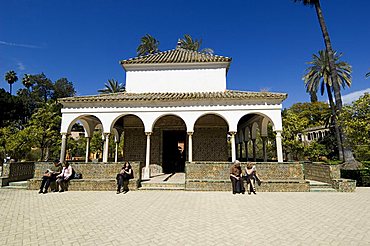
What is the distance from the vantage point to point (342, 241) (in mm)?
3938

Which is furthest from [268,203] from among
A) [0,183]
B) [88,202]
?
[0,183]

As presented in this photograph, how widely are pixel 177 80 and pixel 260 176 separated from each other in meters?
8.96

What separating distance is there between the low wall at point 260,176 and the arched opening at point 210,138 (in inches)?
191

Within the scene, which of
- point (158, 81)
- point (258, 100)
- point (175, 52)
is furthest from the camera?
point (175, 52)

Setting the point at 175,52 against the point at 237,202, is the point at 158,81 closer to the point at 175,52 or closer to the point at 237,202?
the point at 175,52

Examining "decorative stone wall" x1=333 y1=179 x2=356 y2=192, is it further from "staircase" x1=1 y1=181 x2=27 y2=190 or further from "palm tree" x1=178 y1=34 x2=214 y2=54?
"palm tree" x1=178 y1=34 x2=214 y2=54

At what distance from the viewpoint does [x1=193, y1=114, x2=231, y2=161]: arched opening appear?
15000 mm

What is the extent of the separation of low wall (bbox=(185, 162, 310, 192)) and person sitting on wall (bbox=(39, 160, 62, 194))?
6.16 meters

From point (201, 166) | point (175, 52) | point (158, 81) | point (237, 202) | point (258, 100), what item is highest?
point (175, 52)

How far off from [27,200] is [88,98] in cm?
647

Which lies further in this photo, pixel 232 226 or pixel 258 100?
pixel 258 100

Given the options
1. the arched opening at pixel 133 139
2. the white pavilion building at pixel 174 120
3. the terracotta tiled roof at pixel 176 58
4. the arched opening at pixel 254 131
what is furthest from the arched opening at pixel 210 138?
the terracotta tiled roof at pixel 176 58

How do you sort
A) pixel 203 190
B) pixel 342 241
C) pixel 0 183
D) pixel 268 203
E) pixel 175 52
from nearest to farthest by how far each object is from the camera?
pixel 342 241
pixel 268 203
pixel 203 190
pixel 0 183
pixel 175 52

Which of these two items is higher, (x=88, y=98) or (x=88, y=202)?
(x=88, y=98)
